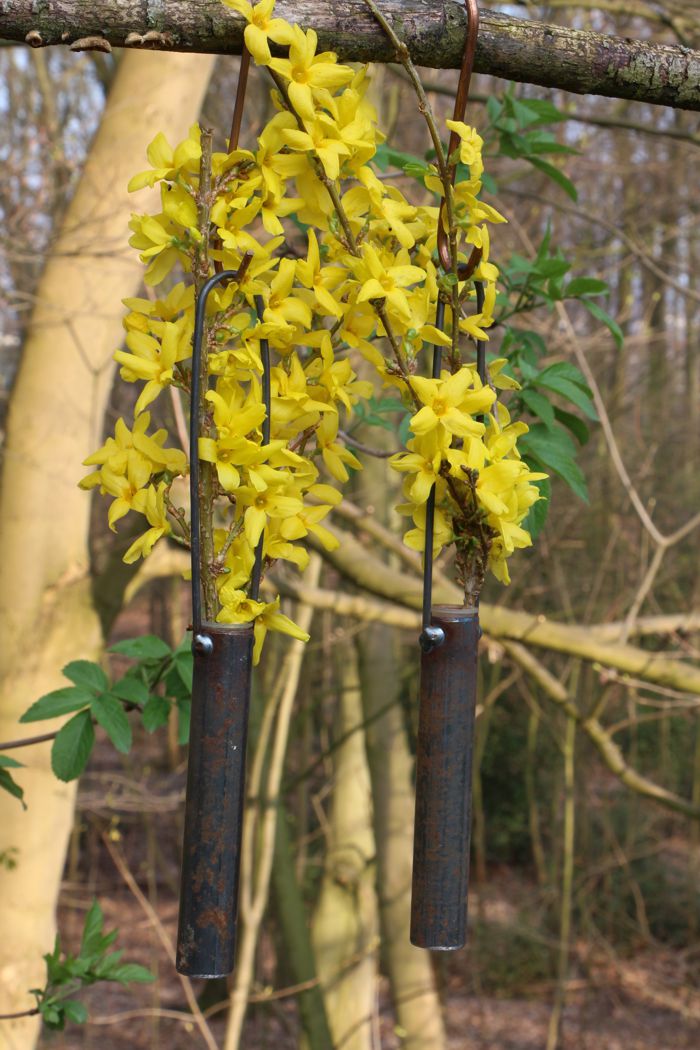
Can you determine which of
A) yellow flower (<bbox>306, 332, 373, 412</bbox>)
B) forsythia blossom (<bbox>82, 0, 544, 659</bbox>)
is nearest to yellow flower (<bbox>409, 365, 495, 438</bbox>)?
forsythia blossom (<bbox>82, 0, 544, 659</bbox>)

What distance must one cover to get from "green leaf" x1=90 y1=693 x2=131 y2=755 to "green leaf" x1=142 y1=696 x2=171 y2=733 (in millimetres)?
34

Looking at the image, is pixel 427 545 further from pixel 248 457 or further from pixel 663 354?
pixel 663 354

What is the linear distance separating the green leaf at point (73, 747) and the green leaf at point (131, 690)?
0.21 ft

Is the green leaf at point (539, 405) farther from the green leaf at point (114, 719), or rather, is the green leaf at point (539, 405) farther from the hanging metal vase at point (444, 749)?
the green leaf at point (114, 719)

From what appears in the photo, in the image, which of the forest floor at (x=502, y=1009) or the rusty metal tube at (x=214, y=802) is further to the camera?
the forest floor at (x=502, y=1009)

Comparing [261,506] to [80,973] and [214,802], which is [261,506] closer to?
[214,802]

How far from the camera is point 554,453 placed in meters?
1.49

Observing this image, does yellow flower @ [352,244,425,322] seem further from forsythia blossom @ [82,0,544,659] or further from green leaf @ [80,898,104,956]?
green leaf @ [80,898,104,956]

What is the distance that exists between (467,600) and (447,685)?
9 centimetres

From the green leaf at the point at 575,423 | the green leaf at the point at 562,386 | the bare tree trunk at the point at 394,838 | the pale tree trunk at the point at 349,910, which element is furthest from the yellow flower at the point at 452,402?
the pale tree trunk at the point at 349,910

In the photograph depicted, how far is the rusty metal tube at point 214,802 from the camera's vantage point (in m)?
0.94

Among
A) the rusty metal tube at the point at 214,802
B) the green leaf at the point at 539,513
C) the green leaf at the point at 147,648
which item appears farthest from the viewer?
the green leaf at the point at 147,648

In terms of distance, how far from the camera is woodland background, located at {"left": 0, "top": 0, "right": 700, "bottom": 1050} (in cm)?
383

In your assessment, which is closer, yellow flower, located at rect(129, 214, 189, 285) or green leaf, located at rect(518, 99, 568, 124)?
yellow flower, located at rect(129, 214, 189, 285)
